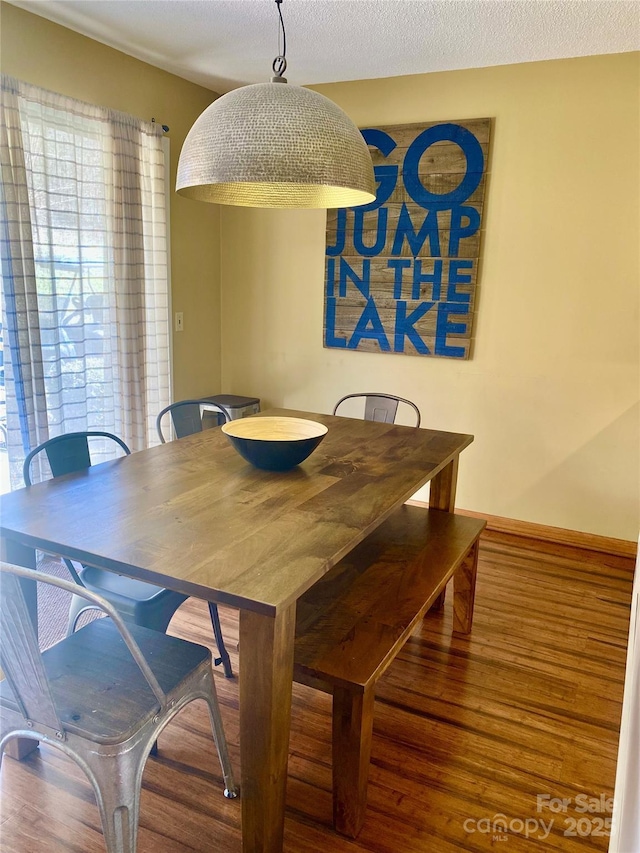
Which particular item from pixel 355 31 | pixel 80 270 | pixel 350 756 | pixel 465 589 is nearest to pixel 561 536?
pixel 465 589

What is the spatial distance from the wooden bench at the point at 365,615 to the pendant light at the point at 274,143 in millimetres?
1173

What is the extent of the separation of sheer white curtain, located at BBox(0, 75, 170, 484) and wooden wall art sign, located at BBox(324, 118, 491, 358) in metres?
1.12

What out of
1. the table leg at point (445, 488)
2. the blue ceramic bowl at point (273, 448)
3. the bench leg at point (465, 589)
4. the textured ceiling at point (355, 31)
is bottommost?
the bench leg at point (465, 589)

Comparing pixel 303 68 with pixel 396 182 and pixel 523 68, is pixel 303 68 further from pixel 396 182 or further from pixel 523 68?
pixel 523 68

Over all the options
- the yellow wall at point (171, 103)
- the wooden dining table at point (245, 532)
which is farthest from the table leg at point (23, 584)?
the yellow wall at point (171, 103)

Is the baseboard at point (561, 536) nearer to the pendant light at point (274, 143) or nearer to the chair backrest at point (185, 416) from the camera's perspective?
the chair backrest at point (185, 416)

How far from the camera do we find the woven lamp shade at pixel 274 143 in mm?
1519

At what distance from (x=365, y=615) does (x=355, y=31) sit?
2568mm

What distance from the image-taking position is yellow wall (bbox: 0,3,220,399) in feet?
8.93

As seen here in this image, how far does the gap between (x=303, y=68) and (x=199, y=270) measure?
1313 millimetres

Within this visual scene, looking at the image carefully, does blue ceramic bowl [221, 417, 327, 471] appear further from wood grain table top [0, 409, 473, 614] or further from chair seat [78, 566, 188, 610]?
chair seat [78, 566, 188, 610]

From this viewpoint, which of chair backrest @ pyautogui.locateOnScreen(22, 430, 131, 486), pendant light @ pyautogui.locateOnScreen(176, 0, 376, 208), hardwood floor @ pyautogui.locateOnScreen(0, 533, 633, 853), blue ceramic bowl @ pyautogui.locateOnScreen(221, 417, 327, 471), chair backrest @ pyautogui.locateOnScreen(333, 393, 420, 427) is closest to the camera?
pendant light @ pyautogui.locateOnScreen(176, 0, 376, 208)

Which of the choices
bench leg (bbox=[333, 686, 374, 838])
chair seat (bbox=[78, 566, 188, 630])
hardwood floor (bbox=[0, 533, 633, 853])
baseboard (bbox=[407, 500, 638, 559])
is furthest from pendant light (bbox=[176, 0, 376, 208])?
baseboard (bbox=[407, 500, 638, 559])

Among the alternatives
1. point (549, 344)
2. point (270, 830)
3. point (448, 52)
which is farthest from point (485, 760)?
point (448, 52)
